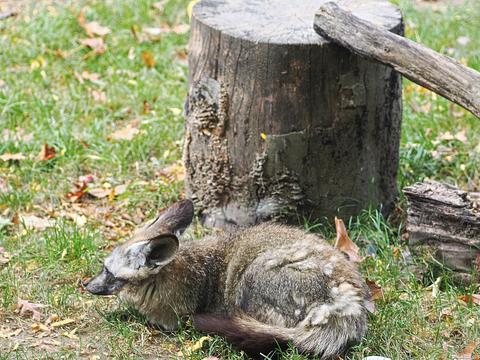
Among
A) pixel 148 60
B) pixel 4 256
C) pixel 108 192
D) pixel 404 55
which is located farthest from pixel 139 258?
pixel 148 60

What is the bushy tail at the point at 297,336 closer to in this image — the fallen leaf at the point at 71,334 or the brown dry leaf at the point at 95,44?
the fallen leaf at the point at 71,334

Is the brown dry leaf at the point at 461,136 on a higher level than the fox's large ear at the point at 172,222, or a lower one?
higher

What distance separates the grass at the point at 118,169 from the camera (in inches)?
190

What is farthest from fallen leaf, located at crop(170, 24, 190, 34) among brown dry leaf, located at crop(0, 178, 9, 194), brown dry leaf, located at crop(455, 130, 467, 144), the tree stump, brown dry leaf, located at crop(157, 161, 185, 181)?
brown dry leaf, located at crop(455, 130, 467, 144)

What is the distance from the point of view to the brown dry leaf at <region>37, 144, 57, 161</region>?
21.9ft

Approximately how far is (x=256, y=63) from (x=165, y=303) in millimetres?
1537

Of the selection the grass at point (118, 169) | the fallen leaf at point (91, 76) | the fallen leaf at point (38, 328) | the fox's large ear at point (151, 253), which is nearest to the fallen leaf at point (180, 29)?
the grass at point (118, 169)

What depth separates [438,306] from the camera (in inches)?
197

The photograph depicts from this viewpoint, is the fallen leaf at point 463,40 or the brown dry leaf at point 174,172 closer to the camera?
the brown dry leaf at point 174,172

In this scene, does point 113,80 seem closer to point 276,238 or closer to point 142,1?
point 142,1

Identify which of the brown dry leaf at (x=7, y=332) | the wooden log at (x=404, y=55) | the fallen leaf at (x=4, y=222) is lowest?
the brown dry leaf at (x=7, y=332)

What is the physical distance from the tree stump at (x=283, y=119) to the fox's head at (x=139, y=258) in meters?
0.84

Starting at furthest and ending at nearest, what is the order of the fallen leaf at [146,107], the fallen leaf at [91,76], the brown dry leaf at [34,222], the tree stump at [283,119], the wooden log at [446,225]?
the fallen leaf at [91,76] < the fallen leaf at [146,107] < the brown dry leaf at [34,222] < the tree stump at [283,119] < the wooden log at [446,225]

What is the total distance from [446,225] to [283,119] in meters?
1.13
